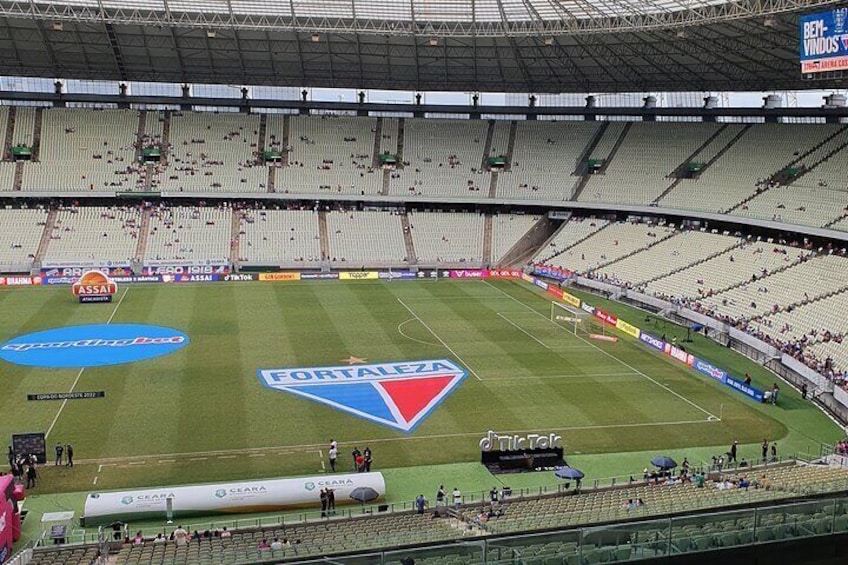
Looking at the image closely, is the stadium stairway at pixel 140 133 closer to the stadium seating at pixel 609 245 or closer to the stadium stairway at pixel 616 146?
the stadium seating at pixel 609 245

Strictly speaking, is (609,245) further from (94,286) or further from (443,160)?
(94,286)

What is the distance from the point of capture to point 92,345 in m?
41.8

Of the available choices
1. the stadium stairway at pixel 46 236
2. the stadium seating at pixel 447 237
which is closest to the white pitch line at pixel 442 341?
the stadium seating at pixel 447 237

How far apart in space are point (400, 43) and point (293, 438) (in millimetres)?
47661

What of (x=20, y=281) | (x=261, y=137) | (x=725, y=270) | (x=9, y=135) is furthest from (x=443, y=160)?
(x=9, y=135)

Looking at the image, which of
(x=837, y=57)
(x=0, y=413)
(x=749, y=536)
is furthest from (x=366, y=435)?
(x=837, y=57)

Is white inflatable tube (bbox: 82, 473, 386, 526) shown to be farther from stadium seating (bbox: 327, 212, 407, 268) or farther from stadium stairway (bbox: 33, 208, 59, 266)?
stadium stairway (bbox: 33, 208, 59, 266)

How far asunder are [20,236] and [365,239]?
103 feet

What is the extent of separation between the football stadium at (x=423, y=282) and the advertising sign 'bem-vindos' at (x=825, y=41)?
16cm

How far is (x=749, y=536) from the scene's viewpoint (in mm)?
9539

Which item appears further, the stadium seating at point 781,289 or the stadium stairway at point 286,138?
the stadium stairway at point 286,138

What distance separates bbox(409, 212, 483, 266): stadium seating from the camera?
2950 inches

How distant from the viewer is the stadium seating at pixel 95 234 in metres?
68.0

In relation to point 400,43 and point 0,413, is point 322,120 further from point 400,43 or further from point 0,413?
point 0,413
